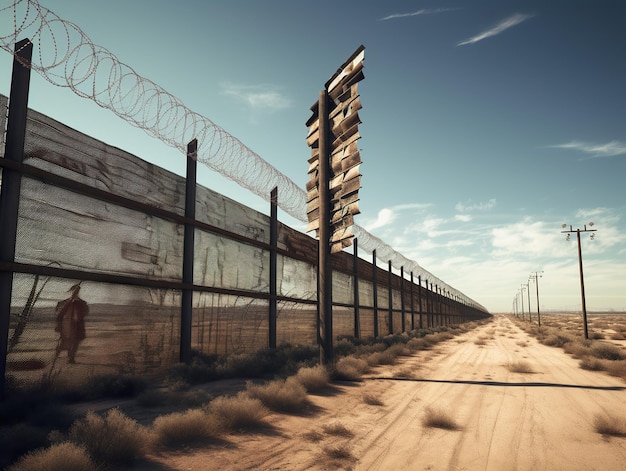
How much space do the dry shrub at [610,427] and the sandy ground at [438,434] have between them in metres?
0.15

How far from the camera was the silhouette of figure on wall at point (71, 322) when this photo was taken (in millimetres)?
6145

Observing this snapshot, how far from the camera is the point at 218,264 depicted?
396 inches

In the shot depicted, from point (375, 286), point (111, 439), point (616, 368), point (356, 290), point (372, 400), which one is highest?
point (375, 286)

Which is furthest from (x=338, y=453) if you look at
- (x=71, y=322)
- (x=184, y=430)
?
(x=71, y=322)

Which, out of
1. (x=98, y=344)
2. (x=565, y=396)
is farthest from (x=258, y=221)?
(x=565, y=396)

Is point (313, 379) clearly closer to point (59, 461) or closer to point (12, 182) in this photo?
point (59, 461)

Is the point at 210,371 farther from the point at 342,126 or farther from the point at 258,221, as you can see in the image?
the point at 342,126

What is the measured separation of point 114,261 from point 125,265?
25cm

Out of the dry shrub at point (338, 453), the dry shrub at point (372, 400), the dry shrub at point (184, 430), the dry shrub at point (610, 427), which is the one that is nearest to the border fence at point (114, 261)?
the dry shrub at point (184, 430)

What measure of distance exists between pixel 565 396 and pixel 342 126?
7.46m

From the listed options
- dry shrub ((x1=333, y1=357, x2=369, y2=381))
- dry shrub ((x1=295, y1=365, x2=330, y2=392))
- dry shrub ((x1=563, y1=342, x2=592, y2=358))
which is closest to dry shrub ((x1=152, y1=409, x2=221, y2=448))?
dry shrub ((x1=295, y1=365, x2=330, y2=392))

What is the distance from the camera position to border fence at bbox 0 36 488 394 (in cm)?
567

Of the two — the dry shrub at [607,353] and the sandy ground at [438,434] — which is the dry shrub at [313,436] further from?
the dry shrub at [607,353]

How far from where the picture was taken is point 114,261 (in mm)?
7227
